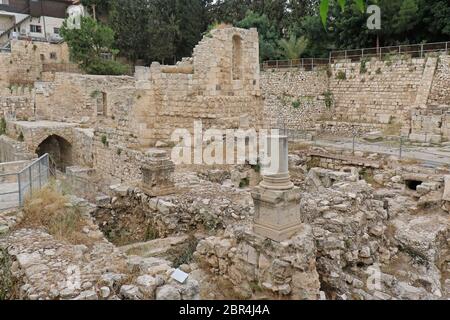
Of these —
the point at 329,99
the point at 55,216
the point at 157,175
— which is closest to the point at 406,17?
the point at 329,99

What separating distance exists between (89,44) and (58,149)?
1152cm

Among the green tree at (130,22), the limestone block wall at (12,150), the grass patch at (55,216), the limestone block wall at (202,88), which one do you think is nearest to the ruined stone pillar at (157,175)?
the grass patch at (55,216)

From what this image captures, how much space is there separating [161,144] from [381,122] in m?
15.1

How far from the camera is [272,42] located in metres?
32.3

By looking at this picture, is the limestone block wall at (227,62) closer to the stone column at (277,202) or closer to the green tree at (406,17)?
the stone column at (277,202)

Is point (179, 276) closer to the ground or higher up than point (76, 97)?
closer to the ground

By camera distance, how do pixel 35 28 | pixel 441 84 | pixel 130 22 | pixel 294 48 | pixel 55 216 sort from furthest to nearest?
1. pixel 35 28
2. pixel 130 22
3. pixel 294 48
4. pixel 441 84
5. pixel 55 216

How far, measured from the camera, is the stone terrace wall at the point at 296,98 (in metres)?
26.2

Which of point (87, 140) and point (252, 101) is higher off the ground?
point (252, 101)

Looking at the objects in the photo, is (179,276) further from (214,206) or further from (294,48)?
(294,48)

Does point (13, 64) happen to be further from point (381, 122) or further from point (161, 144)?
point (381, 122)

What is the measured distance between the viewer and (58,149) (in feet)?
62.4

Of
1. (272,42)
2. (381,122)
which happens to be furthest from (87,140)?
(272,42)

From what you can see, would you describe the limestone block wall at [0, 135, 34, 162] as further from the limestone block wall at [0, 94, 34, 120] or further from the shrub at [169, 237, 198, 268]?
the shrub at [169, 237, 198, 268]
